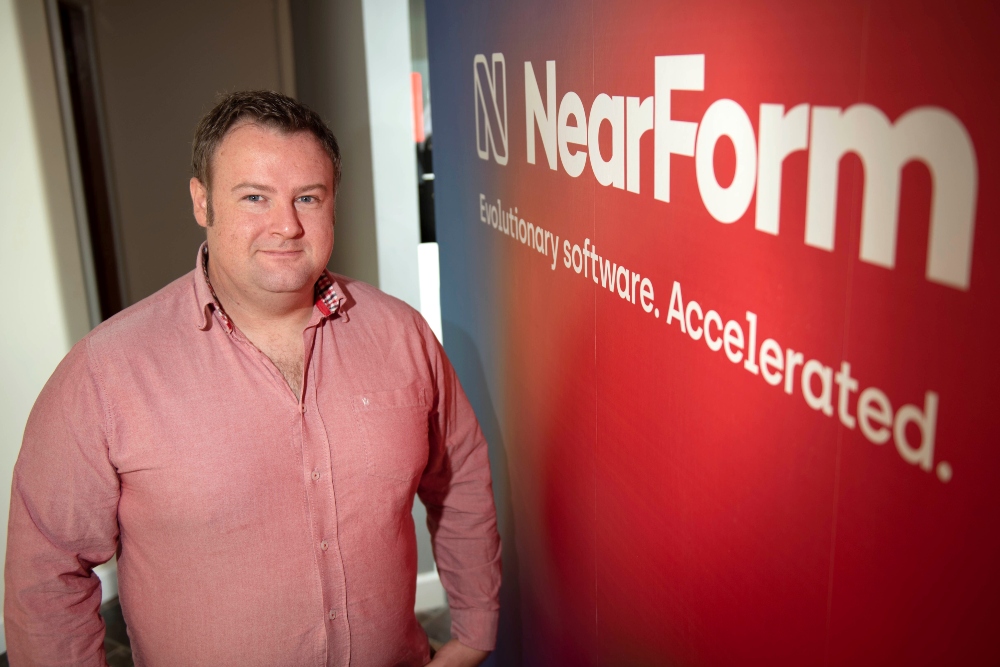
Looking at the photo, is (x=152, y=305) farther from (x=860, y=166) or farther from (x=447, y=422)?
(x=860, y=166)

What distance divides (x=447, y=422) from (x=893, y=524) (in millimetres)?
1162

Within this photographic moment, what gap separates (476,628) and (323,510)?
0.54m

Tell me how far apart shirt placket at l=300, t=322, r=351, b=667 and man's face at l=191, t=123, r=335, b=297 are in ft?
0.47

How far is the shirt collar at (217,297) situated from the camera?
1646 mm

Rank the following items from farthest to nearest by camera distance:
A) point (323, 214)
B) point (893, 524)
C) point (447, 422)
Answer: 1. point (447, 422)
2. point (323, 214)
3. point (893, 524)

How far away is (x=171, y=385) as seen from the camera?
5.22 ft

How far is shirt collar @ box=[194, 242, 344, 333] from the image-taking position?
1646mm

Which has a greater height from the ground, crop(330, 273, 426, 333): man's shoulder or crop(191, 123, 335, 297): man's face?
crop(191, 123, 335, 297): man's face

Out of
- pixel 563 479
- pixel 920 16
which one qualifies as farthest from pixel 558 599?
pixel 920 16

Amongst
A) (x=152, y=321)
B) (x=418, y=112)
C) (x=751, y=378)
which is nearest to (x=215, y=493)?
(x=152, y=321)

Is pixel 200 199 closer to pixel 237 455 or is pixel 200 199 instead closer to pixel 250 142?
pixel 250 142

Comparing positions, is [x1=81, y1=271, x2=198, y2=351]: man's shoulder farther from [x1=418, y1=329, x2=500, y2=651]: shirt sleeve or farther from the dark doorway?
the dark doorway

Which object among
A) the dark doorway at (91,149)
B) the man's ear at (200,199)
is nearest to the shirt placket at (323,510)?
the man's ear at (200,199)

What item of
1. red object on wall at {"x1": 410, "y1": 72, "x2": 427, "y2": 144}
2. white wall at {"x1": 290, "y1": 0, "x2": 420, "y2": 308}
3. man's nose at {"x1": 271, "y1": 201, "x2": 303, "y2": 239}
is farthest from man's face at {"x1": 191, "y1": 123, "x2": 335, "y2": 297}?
red object on wall at {"x1": 410, "y1": 72, "x2": 427, "y2": 144}
